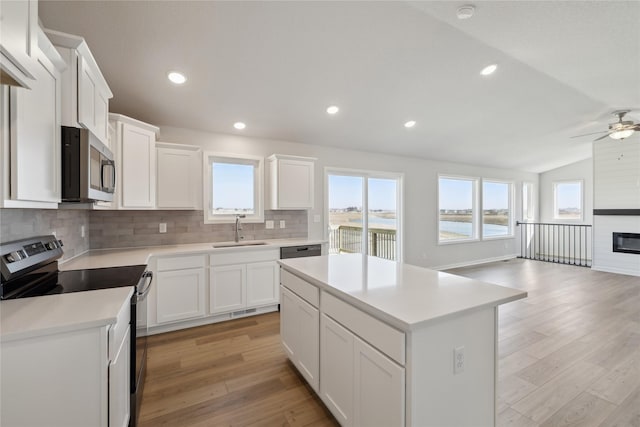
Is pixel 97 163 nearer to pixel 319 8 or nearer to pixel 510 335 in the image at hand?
pixel 319 8

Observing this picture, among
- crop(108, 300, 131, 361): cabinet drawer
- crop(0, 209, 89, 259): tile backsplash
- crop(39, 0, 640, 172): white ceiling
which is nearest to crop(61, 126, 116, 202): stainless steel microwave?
crop(0, 209, 89, 259): tile backsplash

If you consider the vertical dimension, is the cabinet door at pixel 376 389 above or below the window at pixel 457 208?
below

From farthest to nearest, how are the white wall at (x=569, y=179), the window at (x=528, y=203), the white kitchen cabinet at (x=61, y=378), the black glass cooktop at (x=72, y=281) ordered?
the window at (x=528, y=203), the white wall at (x=569, y=179), the black glass cooktop at (x=72, y=281), the white kitchen cabinet at (x=61, y=378)

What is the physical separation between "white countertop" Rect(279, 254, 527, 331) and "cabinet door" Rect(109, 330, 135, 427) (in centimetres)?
110

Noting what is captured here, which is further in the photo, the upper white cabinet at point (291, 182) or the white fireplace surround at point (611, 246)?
the white fireplace surround at point (611, 246)

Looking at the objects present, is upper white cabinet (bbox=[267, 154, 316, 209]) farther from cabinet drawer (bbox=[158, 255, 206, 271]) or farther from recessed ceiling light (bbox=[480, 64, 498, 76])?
recessed ceiling light (bbox=[480, 64, 498, 76])

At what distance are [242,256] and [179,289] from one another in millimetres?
746

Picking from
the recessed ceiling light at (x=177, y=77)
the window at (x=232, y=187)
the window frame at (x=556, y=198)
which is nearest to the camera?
the recessed ceiling light at (x=177, y=77)

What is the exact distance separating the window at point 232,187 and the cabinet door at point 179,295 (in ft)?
2.98

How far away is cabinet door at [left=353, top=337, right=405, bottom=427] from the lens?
116 centimetres

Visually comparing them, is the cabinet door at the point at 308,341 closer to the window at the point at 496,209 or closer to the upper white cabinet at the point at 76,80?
the upper white cabinet at the point at 76,80

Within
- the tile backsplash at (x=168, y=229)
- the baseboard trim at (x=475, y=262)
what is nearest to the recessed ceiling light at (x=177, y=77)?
the tile backsplash at (x=168, y=229)

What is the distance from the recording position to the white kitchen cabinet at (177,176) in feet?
10.3

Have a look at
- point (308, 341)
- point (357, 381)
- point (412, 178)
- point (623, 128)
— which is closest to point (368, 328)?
point (357, 381)
